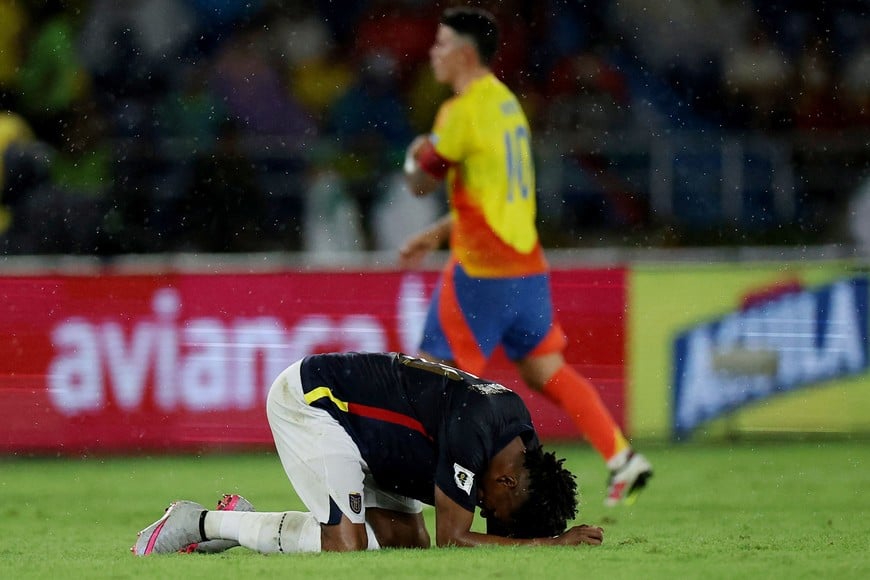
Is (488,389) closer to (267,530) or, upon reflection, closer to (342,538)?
(342,538)

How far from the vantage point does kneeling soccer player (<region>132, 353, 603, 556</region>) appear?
547 centimetres

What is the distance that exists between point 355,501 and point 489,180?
2.26 metres

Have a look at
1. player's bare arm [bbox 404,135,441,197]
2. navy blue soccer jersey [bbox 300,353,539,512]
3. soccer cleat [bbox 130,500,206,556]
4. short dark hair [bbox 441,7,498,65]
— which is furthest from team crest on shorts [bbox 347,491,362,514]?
short dark hair [bbox 441,7,498,65]

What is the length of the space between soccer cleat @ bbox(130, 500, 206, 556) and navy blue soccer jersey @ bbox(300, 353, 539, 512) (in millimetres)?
667

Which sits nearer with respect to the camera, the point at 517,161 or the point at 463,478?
the point at 463,478

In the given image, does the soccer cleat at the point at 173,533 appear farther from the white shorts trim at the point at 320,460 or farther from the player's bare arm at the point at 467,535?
the player's bare arm at the point at 467,535

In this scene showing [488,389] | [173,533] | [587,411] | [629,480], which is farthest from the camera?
[587,411]

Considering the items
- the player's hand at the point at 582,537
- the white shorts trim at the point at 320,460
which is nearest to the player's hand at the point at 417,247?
the white shorts trim at the point at 320,460

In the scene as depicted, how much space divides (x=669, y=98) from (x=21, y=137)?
5.52 m

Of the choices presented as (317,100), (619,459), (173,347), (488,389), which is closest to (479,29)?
A: (619,459)

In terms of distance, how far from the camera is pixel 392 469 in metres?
5.77

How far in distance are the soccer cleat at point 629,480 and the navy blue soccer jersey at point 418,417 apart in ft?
3.72

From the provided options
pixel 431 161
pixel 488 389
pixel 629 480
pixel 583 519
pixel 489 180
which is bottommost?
pixel 583 519

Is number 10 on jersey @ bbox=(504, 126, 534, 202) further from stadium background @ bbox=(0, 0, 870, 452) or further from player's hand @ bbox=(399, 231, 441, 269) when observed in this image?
stadium background @ bbox=(0, 0, 870, 452)
